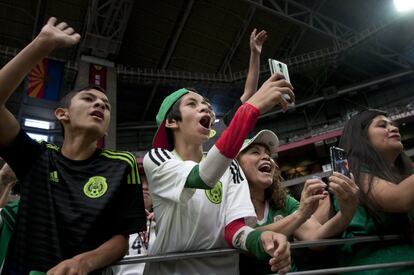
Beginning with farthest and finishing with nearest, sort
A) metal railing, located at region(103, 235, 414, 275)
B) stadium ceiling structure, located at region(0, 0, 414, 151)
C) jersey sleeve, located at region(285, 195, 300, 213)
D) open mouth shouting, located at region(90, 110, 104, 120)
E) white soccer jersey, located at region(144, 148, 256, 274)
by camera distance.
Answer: stadium ceiling structure, located at region(0, 0, 414, 151) → jersey sleeve, located at region(285, 195, 300, 213) → open mouth shouting, located at region(90, 110, 104, 120) → white soccer jersey, located at region(144, 148, 256, 274) → metal railing, located at region(103, 235, 414, 275)

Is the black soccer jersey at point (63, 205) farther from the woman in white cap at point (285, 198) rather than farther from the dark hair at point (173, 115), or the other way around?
the woman in white cap at point (285, 198)

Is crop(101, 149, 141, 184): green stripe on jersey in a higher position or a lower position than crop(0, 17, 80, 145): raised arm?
lower

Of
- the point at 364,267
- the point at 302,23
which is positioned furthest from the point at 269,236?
the point at 302,23

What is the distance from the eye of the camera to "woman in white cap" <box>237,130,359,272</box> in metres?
1.62

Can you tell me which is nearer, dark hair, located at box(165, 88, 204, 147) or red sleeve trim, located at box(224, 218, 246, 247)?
red sleeve trim, located at box(224, 218, 246, 247)

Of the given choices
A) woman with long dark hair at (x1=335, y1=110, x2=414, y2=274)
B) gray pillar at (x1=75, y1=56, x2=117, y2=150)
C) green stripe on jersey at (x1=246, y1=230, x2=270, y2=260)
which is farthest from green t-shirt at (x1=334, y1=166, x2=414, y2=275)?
gray pillar at (x1=75, y1=56, x2=117, y2=150)

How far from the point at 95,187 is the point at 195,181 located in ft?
1.68

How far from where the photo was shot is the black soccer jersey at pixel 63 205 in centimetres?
144

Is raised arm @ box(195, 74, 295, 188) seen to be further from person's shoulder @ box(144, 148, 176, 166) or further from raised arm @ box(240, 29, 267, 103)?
raised arm @ box(240, 29, 267, 103)

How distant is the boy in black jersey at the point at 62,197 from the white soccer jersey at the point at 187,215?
0.38 ft

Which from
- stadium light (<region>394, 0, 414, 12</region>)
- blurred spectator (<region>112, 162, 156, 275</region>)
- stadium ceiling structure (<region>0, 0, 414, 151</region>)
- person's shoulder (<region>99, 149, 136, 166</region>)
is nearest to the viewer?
person's shoulder (<region>99, 149, 136, 166</region>)

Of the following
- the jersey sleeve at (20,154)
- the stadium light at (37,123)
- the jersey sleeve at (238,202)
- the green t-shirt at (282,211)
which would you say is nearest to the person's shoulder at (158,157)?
the jersey sleeve at (238,202)

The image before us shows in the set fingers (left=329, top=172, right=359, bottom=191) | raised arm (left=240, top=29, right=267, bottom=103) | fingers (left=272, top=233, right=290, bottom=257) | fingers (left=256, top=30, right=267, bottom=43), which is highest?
fingers (left=256, top=30, right=267, bottom=43)

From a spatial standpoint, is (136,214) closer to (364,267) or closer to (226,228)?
(226,228)
